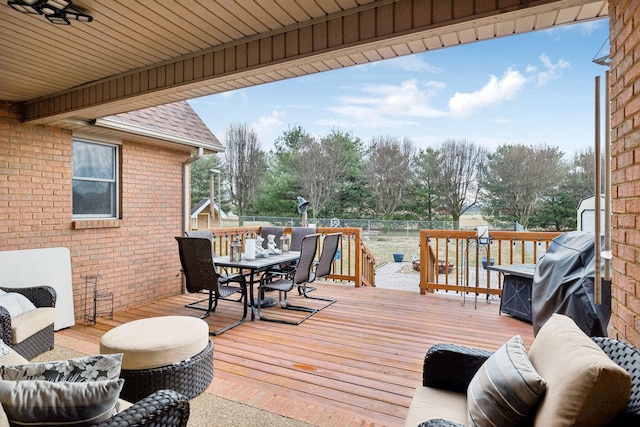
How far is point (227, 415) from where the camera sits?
2.33m

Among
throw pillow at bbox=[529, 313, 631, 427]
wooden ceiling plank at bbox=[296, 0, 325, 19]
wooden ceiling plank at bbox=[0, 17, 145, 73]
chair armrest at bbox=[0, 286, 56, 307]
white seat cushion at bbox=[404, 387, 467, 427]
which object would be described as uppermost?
wooden ceiling plank at bbox=[296, 0, 325, 19]

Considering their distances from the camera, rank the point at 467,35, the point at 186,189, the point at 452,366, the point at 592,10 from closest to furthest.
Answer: the point at 452,366, the point at 592,10, the point at 467,35, the point at 186,189

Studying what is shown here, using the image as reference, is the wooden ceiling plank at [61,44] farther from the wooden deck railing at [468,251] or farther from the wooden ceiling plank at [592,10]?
the wooden deck railing at [468,251]

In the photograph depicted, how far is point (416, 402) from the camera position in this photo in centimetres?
170

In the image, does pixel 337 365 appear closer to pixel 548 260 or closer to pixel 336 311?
pixel 336 311

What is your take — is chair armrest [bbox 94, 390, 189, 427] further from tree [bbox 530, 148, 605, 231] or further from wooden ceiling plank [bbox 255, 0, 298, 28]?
tree [bbox 530, 148, 605, 231]

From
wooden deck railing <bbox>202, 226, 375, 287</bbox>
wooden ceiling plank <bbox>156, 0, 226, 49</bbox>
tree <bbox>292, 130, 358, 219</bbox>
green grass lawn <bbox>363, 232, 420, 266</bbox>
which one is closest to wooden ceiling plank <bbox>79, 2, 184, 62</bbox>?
wooden ceiling plank <bbox>156, 0, 226, 49</bbox>

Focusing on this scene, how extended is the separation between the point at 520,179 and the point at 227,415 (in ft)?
55.1

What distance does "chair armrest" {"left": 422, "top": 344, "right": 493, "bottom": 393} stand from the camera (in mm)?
1776

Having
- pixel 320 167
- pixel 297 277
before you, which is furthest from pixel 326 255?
pixel 320 167

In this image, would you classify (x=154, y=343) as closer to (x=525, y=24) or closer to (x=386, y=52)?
(x=386, y=52)

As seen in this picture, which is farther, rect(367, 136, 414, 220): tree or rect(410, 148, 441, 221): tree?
rect(367, 136, 414, 220): tree

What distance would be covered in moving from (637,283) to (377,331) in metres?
2.75

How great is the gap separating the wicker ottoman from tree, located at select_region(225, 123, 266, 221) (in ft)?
52.4
